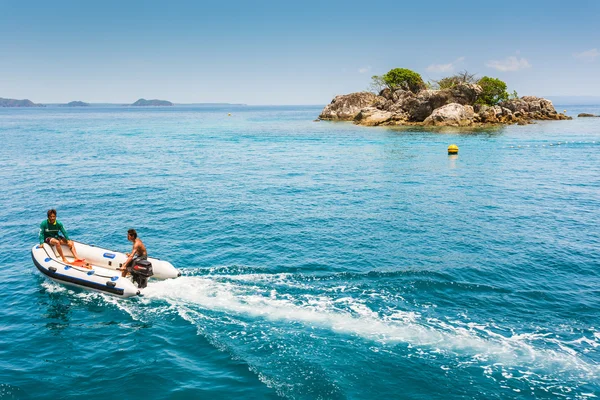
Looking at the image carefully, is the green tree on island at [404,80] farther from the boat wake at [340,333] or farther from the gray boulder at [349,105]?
the boat wake at [340,333]

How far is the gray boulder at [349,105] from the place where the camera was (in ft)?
399

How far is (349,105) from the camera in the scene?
123562mm

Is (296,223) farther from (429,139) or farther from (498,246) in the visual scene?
(429,139)

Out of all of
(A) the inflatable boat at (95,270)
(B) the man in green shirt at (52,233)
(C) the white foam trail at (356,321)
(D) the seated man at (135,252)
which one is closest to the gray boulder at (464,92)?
(C) the white foam trail at (356,321)

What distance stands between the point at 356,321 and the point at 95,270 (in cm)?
1119

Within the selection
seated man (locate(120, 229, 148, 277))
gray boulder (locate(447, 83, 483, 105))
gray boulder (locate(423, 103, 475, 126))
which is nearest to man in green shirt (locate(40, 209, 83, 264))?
seated man (locate(120, 229, 148, 277))

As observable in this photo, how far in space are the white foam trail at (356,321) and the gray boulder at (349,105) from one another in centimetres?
10852

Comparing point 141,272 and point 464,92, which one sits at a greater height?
point 464,92

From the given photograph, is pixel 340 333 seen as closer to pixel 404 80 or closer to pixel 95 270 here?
pixel 95 270

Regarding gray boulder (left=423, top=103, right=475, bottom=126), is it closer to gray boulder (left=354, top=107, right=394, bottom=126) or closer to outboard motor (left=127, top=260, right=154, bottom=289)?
gray boulder (left=354, top=107, right=394, bottom=126)

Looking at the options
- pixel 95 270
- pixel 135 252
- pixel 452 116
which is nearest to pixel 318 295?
pixel 135 252

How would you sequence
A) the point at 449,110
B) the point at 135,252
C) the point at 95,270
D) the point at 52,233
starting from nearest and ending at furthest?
the point at 135,252, the point at 95,270, the point at 52,233, the point at 449,110

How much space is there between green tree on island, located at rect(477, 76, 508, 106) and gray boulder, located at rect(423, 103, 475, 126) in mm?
9598

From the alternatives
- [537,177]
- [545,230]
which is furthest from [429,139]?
[545,230]
